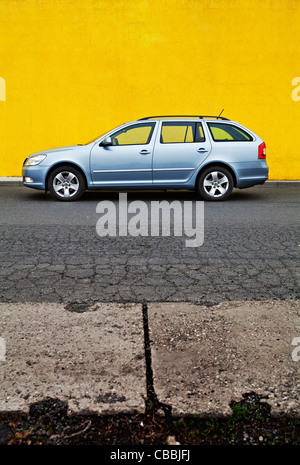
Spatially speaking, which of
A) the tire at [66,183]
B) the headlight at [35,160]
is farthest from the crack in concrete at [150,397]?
the headlight at [35,160]

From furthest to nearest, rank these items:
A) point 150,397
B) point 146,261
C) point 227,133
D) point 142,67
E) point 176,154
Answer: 1. point 142,67
2. point 227,133
3. point 176,154
4. point 146,261
5. point 150,397

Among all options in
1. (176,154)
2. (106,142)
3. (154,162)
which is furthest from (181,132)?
(106,142)

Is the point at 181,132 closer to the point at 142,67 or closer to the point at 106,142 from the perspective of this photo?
the point at 106,142

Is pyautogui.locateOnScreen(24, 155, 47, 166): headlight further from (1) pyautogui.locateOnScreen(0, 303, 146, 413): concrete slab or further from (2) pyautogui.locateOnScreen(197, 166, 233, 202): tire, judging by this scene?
(1) pyautogui.locateOnScreen(0, 303, 146, 413): concrete slab

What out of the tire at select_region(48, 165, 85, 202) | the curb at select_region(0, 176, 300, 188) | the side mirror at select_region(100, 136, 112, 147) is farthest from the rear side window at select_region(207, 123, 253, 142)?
the curb at select_region(0, 176, 300, 188)

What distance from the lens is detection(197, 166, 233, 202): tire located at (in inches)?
359

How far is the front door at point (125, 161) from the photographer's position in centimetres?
896

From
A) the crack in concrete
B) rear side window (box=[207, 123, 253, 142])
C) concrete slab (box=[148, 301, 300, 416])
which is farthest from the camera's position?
rear side window (box=[207, 123, 253, 142])

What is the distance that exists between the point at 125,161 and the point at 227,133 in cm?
222

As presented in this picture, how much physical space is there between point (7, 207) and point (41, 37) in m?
6.42

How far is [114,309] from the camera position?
3447 millimetres

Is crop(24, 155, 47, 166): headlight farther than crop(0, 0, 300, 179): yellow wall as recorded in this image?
No

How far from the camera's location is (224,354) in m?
2.77
